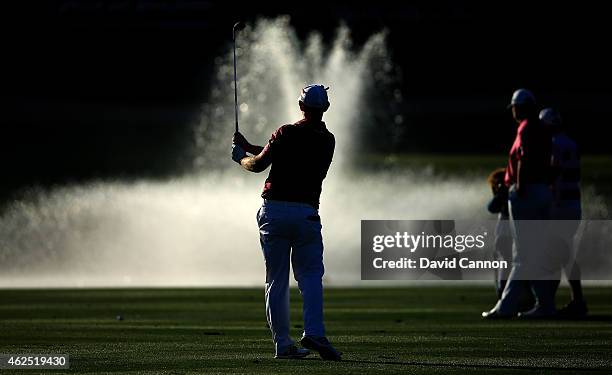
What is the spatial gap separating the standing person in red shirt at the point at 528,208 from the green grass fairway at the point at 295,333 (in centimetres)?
46

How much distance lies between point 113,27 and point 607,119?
21065mm

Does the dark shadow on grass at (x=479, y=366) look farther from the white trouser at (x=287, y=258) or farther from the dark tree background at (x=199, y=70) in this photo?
the dark tree background at (x=199, y=70)

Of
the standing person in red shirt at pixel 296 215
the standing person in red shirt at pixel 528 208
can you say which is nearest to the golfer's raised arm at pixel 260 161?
the standing person in red shirt at pixel 296 215

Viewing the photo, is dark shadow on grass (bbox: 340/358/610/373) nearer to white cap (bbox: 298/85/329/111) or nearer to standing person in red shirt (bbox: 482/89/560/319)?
white cap (bbox: 298/85/329/111)

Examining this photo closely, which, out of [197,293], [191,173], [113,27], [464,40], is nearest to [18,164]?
[191,173]

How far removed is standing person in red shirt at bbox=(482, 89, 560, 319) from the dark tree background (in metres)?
39.4

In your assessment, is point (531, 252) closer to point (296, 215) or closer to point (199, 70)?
point (296, 215)

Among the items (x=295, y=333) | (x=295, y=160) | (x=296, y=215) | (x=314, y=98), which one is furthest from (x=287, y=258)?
(x=295, y=333)

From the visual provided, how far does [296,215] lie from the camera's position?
1273 cm

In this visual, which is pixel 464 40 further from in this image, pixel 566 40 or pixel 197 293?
pixel 197 293

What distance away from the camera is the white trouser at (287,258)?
12.7 meters

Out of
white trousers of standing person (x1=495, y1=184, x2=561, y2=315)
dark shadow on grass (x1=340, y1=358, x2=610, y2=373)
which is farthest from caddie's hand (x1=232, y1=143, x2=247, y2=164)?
white trousers of standing person (x1=495, y1=184, x2=561, y2=315)

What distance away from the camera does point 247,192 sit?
126ft

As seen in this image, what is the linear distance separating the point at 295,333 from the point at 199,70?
5303cm
